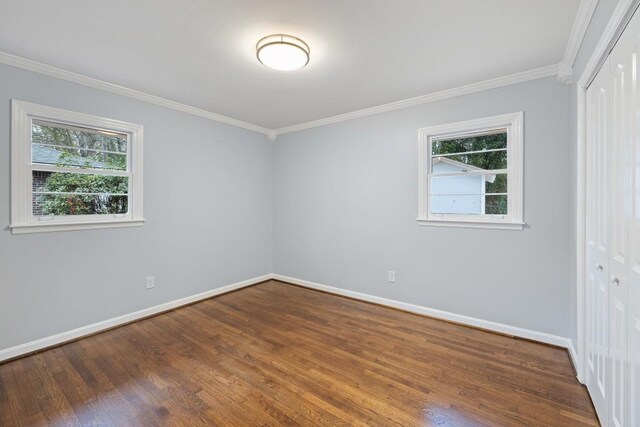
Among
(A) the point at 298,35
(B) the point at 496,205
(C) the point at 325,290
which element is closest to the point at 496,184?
(B) the point at 496,205

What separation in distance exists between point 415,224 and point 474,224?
2.05ft

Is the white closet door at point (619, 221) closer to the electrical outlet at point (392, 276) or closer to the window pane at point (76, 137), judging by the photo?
the electrical outlet at point (392, 276)

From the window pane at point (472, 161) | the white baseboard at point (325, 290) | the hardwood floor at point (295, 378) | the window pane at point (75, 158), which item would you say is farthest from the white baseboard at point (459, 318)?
the window pane at point (75, 158)

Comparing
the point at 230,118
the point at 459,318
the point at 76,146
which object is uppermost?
the point at 230,118

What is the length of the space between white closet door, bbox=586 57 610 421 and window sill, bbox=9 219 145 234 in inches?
157

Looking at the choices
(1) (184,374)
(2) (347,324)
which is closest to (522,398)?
(2) (347,324)

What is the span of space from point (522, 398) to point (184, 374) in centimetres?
242

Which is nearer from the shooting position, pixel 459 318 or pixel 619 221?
pixel 619 221

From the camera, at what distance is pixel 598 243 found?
5.80 ft

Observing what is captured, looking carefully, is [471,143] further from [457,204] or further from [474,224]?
[474,224]

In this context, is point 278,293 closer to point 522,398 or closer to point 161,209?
point 161,209

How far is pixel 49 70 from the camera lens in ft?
8.39

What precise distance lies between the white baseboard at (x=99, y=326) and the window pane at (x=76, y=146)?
1614 millimetres

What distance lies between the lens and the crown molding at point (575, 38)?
1.74 m
